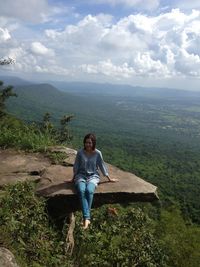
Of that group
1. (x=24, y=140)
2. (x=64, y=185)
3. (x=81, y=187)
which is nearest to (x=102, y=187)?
(x=81, y=187)

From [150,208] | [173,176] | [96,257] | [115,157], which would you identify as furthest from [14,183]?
[115,157]

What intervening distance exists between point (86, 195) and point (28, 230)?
1787mm

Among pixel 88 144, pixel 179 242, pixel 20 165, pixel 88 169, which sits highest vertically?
pixel 88 144

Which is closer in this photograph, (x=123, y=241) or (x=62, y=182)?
(x=62, y=182)

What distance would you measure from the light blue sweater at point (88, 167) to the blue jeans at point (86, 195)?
27 cm

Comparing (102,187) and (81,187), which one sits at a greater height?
(81,187)

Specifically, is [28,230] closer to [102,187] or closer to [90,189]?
[90,189]

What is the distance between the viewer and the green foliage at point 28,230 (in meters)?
6.43

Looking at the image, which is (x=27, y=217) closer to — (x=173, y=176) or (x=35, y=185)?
(x=35, y=185)

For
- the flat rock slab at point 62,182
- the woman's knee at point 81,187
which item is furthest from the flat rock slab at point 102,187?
the woman's knee at point 81,187

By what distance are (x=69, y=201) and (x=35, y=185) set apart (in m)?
0.85

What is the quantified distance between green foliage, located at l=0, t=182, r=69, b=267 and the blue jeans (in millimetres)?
773

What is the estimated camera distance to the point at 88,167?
29.3 ft

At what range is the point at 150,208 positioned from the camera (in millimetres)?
55031
